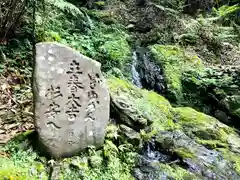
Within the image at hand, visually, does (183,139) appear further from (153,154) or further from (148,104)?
(148,104)

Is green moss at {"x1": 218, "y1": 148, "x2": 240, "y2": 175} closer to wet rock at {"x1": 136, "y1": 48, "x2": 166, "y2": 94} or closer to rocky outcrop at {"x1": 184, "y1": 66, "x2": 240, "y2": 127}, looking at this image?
rocky outcrop at {"x1": 184, "y1": 66, "x2": 240, "y2": 127}

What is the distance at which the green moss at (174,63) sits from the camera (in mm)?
6355

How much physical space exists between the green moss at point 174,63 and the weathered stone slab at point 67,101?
2.95m

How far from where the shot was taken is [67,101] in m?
3.45

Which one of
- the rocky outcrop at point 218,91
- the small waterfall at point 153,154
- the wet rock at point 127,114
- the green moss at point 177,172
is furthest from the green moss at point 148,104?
the rocky outcrop at point 218,91

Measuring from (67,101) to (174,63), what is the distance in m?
4.14

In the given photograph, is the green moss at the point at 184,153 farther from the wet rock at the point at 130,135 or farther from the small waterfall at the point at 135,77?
the small waterfall at the point at 135,77

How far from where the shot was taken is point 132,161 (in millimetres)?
3730

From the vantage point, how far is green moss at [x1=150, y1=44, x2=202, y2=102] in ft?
20.9

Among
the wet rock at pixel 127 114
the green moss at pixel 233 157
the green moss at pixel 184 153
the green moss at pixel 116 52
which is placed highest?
the green moss at pixel 116 52

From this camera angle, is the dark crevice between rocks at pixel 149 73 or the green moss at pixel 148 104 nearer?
the green moss at pixel 148 104

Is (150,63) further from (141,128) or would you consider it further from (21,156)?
(21,156)

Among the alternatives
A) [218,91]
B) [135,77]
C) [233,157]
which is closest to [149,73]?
[135,77]

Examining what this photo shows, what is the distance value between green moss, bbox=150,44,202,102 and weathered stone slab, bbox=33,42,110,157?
2946mm
